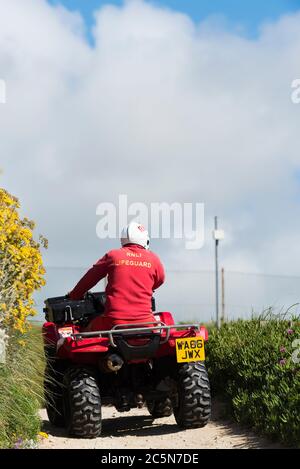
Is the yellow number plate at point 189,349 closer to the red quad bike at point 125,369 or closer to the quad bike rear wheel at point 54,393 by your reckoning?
the red quad bike at point 125,369

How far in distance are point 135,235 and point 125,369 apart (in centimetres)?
137

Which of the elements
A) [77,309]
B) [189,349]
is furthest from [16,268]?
[189,349]

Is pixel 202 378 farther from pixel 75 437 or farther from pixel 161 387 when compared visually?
pixel 75 437

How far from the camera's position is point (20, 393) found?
8.88m

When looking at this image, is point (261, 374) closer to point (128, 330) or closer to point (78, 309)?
point (128, 330)

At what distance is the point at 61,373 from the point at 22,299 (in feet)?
3.03

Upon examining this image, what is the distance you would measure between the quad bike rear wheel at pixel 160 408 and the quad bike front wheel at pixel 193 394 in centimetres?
104

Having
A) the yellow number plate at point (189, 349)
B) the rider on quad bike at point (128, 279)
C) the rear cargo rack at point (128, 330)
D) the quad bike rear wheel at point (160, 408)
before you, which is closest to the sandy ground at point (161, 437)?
the quad bike rear wheel at point (160, 408)

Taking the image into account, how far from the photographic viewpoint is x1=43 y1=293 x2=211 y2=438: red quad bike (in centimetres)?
859

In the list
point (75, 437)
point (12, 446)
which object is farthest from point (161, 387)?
point (12, 446)

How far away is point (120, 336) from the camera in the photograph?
8.53 m

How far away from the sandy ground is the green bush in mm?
189

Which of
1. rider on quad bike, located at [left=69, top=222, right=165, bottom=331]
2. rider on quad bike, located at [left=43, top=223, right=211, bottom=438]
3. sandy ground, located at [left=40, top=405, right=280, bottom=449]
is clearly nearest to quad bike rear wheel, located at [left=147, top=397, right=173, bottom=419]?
sandy ground, located at [left=40, top=405, right=280, bottom=449]

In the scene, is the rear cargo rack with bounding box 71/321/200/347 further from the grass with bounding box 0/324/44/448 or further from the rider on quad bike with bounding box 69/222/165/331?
the grass with bounding box 0/324/44/448
